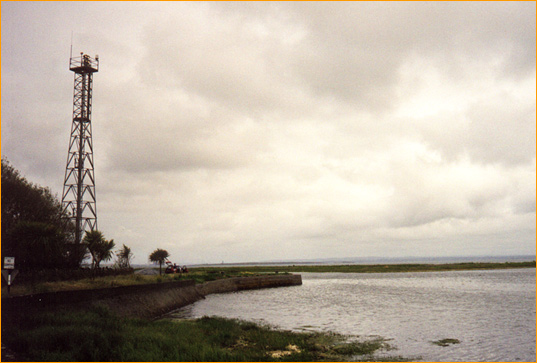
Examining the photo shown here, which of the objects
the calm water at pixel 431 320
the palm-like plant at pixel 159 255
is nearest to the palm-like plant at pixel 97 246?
the calm water at pixel 431 320

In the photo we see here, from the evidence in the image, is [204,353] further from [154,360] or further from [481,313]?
[481,313]

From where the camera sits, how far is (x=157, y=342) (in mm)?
21234

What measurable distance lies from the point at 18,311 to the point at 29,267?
16.2 metres

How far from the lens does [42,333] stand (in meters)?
19.1

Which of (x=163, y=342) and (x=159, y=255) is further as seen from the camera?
(x=159, y=255)

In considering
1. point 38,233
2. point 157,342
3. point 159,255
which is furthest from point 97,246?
point 159,255

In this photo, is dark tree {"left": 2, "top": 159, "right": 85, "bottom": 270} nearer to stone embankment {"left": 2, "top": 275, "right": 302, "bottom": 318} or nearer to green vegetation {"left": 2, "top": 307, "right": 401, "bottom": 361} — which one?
stone embankment {"left": 2, "top": 275, "right": 302, "bottom": 318}

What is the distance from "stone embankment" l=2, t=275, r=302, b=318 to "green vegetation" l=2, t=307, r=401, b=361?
3.88 feet

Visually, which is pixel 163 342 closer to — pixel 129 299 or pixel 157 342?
pixel 157 342

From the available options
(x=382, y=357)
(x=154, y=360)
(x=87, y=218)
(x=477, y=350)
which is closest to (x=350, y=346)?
(x=382, y=357)

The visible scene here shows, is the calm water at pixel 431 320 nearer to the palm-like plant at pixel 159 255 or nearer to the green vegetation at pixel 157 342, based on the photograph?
the green vegetation at pixel 157 342

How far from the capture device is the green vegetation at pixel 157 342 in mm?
18141

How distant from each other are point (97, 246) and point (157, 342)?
1179 inches

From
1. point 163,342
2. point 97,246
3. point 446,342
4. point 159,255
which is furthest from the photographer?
point 159,255
